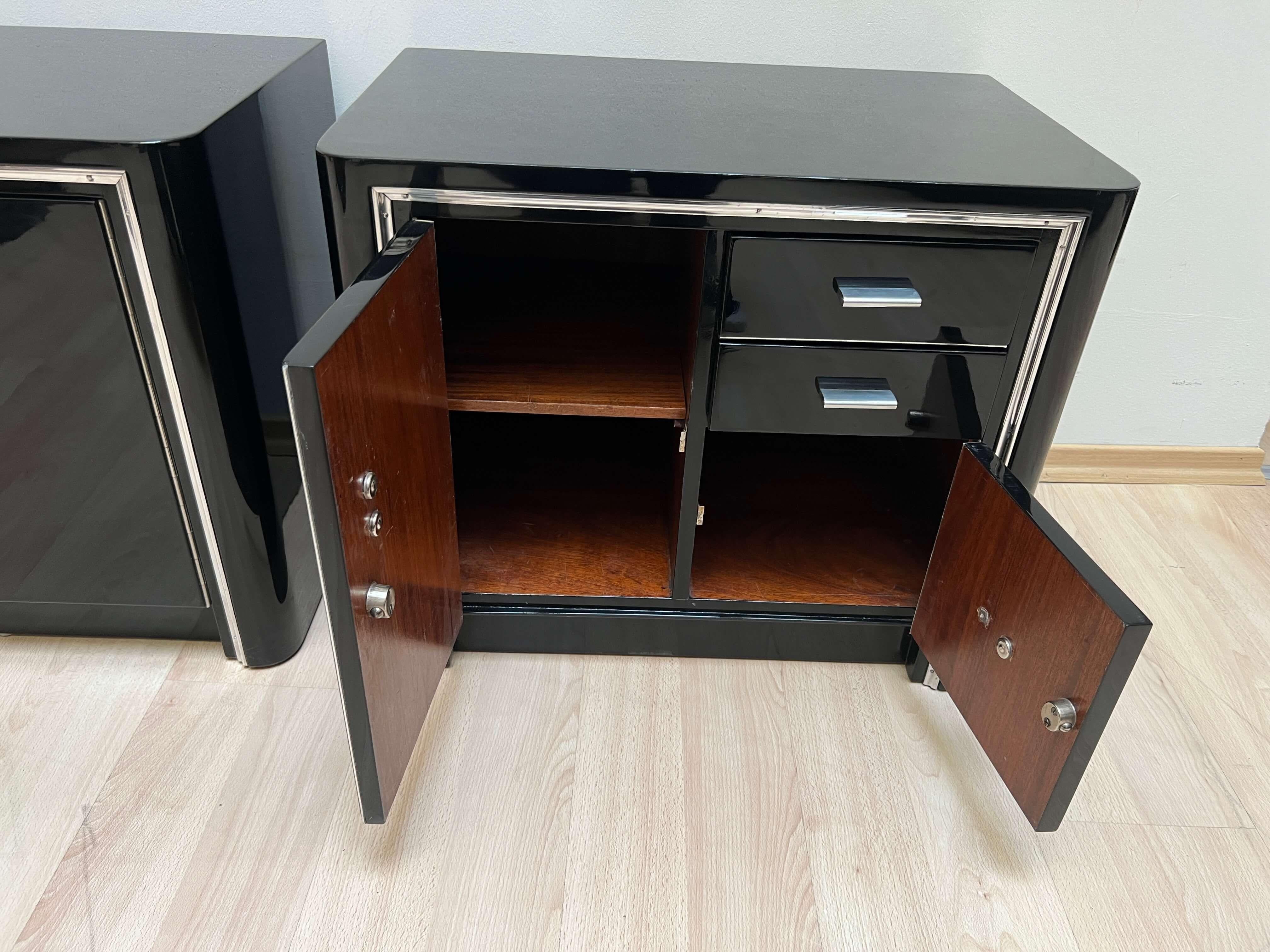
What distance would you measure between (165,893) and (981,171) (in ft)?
3.23

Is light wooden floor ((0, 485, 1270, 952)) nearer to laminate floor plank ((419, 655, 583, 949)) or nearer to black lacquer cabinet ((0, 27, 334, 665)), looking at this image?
laminate floor plank ((419, 655, 583, 949))

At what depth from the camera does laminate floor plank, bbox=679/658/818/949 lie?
2.61 feet

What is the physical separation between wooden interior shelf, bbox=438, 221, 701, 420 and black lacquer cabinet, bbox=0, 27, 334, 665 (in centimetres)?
21

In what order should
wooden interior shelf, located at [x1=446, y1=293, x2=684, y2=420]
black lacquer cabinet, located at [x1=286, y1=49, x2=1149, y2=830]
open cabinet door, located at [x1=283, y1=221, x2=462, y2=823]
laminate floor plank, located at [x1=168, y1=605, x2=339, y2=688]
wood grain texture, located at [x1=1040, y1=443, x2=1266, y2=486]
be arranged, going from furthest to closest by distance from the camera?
wood grain texture, located at [x1=1040, y1=443, x2=1266, y2=486]
laminate floor plank, located at [x1=168, y1=605, x2=339, y2=688]
wooden interior shelf, located at [x1=446, y1=293, x2=684, y2=420]
black lacquer cabinet, located at [x1=286, y1=49, x2=1149, y2=830]
open cabinet door, located at [x1=283, y1=221, x2=462, y2=823]

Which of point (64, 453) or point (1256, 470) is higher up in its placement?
point (64, 453)

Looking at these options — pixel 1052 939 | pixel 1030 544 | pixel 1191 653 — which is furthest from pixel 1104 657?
pixel 1191 653

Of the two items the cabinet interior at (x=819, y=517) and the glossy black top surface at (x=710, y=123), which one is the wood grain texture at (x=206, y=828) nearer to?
the cabinet interior at (x=819, y=517)

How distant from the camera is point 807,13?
3.66ft

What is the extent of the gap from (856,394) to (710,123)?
0.31 meters

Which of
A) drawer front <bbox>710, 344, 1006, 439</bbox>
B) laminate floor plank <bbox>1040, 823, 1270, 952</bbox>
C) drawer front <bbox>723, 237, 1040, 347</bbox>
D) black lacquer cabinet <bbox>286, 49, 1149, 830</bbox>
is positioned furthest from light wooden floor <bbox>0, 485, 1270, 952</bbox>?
drawer front <bbox>723, 237, 1040, 347</bbox>

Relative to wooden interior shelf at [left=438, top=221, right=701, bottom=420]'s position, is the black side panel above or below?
below

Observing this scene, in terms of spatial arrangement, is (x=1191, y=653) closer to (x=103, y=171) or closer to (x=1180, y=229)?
(x=1180, y=229)

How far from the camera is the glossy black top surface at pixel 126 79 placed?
0.75m

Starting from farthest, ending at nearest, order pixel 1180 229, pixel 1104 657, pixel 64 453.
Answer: pixel 1180 229 < pixel 64 453 < pixel 1104 657
